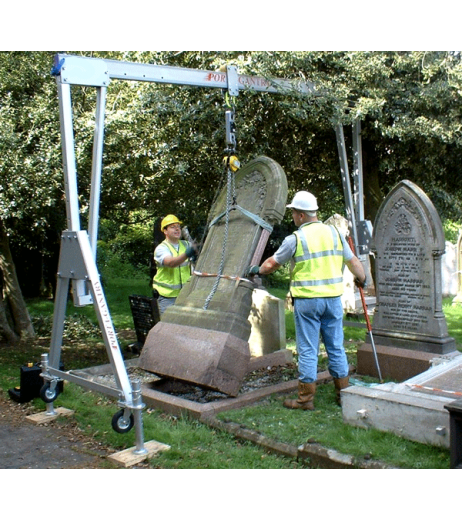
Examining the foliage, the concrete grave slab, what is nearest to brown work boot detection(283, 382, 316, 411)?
the concrete grave slab

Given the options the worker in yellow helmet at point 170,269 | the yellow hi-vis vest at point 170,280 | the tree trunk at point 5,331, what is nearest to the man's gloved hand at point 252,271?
the worker in yellow helmet at point 170,269

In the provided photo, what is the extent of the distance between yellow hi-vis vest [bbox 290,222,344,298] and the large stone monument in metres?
1.67

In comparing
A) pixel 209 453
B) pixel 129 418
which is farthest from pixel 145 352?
pixel 209 453

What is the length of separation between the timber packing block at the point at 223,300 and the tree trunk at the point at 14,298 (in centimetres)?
542

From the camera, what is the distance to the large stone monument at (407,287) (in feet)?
21.8

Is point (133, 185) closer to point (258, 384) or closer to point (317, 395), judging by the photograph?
point (258, 384)

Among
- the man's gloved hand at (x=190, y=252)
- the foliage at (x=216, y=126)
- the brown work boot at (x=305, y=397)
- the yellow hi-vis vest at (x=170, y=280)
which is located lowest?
the brown work boot at (x=305, y=397)

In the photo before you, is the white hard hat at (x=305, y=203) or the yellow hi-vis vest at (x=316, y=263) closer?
the yellow hi-vis vest at (x=316, y=263)

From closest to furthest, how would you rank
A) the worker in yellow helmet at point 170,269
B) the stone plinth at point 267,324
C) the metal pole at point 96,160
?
the metal pole at point 96,160 < the worker in yellow helmet at point 170,269 < the stone plinth at point 267,324

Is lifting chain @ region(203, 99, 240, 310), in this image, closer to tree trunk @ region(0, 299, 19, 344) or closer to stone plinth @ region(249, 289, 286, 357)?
stone plinth @ region(249, 289, 286, 357)

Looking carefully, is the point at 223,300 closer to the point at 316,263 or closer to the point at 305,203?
the point at 316,263

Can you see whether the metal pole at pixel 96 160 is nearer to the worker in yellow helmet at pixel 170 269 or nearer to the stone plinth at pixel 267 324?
the worker in yellow helmet at pixel 170 269

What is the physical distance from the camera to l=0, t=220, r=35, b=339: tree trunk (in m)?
10.9

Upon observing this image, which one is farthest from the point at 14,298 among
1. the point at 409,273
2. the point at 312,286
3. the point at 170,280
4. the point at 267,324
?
the point at 409,273
